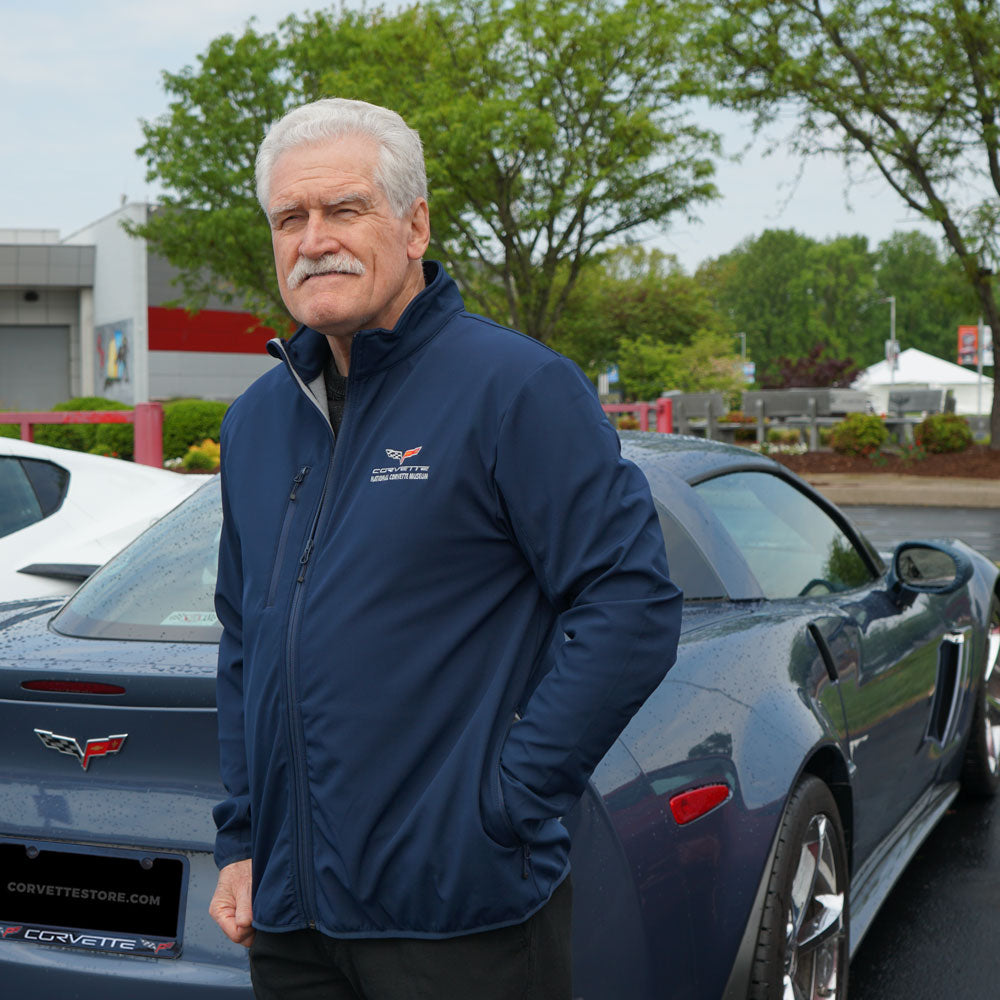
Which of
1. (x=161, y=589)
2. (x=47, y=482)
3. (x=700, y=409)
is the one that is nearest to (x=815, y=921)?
(x=161, y=589)

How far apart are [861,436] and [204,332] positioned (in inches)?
1303

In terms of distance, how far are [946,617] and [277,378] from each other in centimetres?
304

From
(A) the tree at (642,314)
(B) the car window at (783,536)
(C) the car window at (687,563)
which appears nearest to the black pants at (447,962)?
(C) the car window at (687,563)

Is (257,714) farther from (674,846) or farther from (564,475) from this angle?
(674,846)

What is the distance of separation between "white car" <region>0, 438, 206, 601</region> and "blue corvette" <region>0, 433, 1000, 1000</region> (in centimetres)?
240

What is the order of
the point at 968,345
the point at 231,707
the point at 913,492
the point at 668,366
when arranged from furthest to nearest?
the point at 968,345
the point at 668,366
the point at 913,492
the point at 231,707

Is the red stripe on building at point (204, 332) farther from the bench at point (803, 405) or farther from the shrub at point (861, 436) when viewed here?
the shrub at point (861, 436)

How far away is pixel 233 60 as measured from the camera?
30.1 metres

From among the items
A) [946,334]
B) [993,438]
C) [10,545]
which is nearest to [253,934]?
→ [10,545]

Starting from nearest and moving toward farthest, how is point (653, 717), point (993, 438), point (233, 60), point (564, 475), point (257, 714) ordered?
point (564, 475) → point (257, 714) → point (653, 717) → point (993, 438) → point (233, 60)

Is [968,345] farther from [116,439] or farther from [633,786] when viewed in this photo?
[633,786]

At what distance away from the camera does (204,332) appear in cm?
5022

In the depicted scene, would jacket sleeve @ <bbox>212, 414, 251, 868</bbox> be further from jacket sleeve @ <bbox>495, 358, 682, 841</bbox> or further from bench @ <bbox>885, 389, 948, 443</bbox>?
bench @ <bbox>885, 389, 948, 443</bbox>

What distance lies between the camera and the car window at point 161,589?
2852mm
